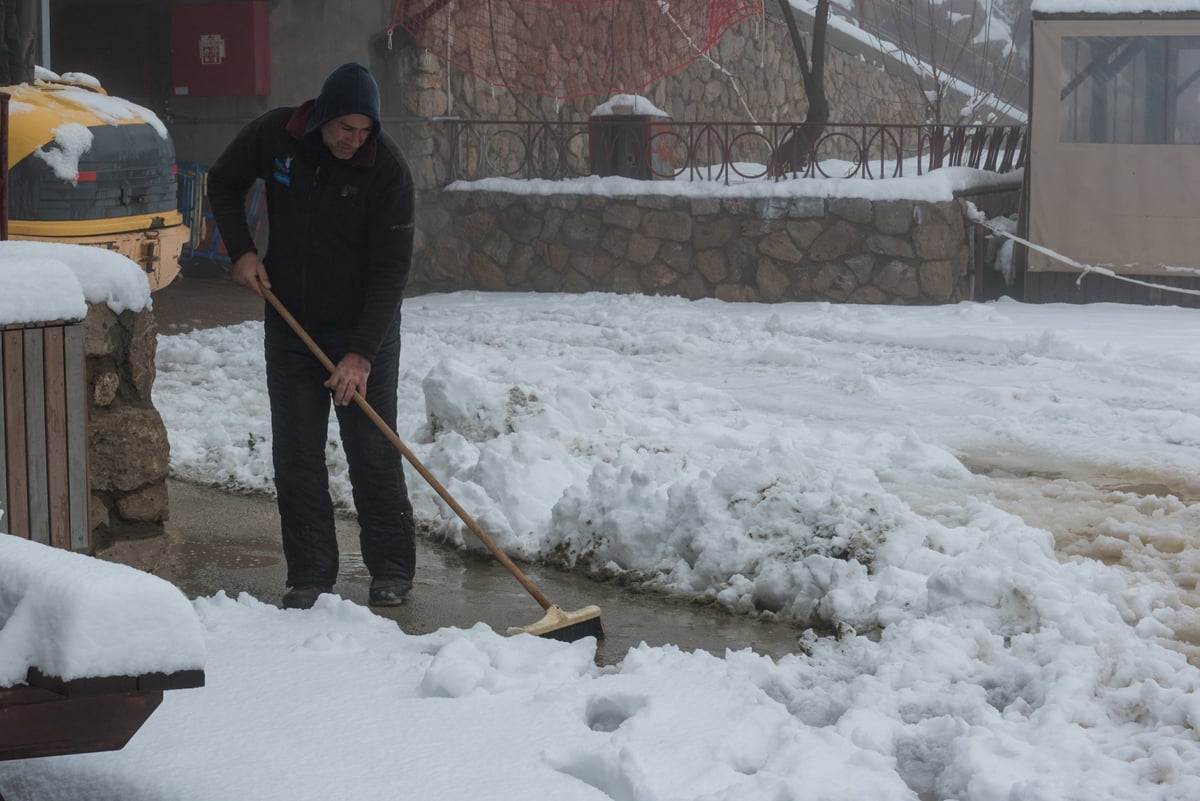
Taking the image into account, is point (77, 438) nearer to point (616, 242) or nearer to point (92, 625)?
point (92, 625)

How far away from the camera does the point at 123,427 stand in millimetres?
4938

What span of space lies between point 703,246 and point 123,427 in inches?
337

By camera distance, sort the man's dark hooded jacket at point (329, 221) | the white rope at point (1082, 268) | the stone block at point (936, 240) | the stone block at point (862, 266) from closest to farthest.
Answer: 1. the man's dark hooded jacket at point (329, 221)
2. the white rope at point (1082, 268)
3. the stone block at point (936, 240)
4. the stone block at point (862, 266)

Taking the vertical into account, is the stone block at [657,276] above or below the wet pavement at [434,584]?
above

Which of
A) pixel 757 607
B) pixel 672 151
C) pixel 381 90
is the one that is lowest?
pixel 757 607

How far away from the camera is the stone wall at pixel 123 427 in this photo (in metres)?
4.83

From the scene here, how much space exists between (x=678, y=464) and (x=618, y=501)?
2.64ft

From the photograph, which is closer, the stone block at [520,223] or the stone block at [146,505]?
the stone block at [146,505]

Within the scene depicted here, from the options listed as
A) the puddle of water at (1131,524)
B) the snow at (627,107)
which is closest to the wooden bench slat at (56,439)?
the puddle of water at (1131,524)

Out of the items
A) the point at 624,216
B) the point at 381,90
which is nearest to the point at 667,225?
the point at 624,216

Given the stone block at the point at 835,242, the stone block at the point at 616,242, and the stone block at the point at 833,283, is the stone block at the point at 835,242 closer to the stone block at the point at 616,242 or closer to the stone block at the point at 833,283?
the stone block at the point at 833,283

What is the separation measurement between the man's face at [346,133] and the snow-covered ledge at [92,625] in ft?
7.21

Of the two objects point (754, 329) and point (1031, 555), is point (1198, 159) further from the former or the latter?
point (1031, 555)

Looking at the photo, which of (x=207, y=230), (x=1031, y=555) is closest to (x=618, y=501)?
(x=1031, y=555)
